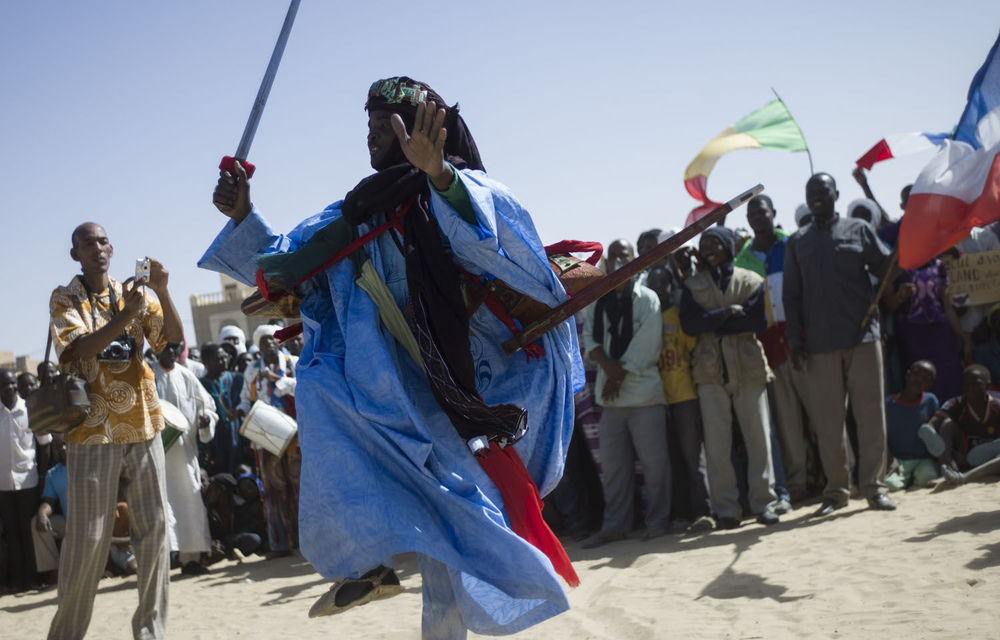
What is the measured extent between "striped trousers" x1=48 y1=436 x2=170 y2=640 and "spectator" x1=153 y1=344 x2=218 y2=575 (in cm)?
363

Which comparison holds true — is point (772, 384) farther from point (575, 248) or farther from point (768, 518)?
point (575, 248)

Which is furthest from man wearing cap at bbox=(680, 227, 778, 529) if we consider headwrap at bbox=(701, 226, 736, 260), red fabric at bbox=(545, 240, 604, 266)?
red fabric at bbox=(545, 240, 604, 266)

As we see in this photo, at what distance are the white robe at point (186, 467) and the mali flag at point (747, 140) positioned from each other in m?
5.25

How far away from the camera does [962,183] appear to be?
286 inches

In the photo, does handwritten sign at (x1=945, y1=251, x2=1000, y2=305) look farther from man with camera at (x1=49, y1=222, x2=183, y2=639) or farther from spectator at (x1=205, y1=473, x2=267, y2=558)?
spectator at (x1=205, y1=473, x2=267, y2=558)

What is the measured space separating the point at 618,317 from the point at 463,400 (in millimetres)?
5262

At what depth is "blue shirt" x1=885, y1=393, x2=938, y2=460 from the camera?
28.7 feet

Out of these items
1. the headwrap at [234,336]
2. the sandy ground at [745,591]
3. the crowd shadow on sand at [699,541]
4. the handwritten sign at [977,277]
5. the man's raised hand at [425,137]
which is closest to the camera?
the man's raised hand at [425,137]

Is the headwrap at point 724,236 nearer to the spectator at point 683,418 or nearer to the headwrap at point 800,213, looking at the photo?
the spectator at point 683,418

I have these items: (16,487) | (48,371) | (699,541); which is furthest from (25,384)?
(699,541)

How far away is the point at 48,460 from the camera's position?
10305 mm

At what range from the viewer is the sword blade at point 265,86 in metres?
4.10

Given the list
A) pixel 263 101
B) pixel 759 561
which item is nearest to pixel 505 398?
pixel 263 101

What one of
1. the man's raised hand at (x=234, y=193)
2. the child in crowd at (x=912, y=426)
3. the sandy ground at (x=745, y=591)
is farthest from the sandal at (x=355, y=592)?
A: the child in crowd at (x=912, y=426)
